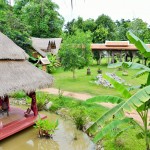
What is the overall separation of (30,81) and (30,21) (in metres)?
29.9

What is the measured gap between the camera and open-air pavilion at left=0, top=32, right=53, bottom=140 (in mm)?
9656

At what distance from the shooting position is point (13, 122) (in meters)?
10.2

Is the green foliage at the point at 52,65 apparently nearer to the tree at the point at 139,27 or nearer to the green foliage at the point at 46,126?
the green foliage at the point at 46,126

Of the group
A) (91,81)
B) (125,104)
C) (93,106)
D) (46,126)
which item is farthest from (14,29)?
(125,104)

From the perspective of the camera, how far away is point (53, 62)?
2817cm

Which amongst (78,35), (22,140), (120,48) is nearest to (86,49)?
(78,35)

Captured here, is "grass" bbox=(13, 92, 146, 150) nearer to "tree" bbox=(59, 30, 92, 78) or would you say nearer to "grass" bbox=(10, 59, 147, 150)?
"grass" bbox=(10, 59, 147, 150)

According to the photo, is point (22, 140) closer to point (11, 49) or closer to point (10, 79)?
point (10, 79)

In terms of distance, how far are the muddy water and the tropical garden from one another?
33cm

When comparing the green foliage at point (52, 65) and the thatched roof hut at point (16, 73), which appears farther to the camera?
the green foliage at point (52, 65)

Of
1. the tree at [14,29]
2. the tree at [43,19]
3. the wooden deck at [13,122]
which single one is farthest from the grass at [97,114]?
the tree at [43,19]

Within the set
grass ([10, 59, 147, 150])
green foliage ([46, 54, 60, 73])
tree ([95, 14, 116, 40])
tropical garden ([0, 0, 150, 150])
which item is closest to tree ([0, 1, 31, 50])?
tropical garden ([0, 0, 150, 150])

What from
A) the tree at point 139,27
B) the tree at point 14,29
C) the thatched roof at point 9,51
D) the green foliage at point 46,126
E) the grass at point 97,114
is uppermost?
the tree at point 139,27

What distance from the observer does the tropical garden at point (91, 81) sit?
6500 millimetres
